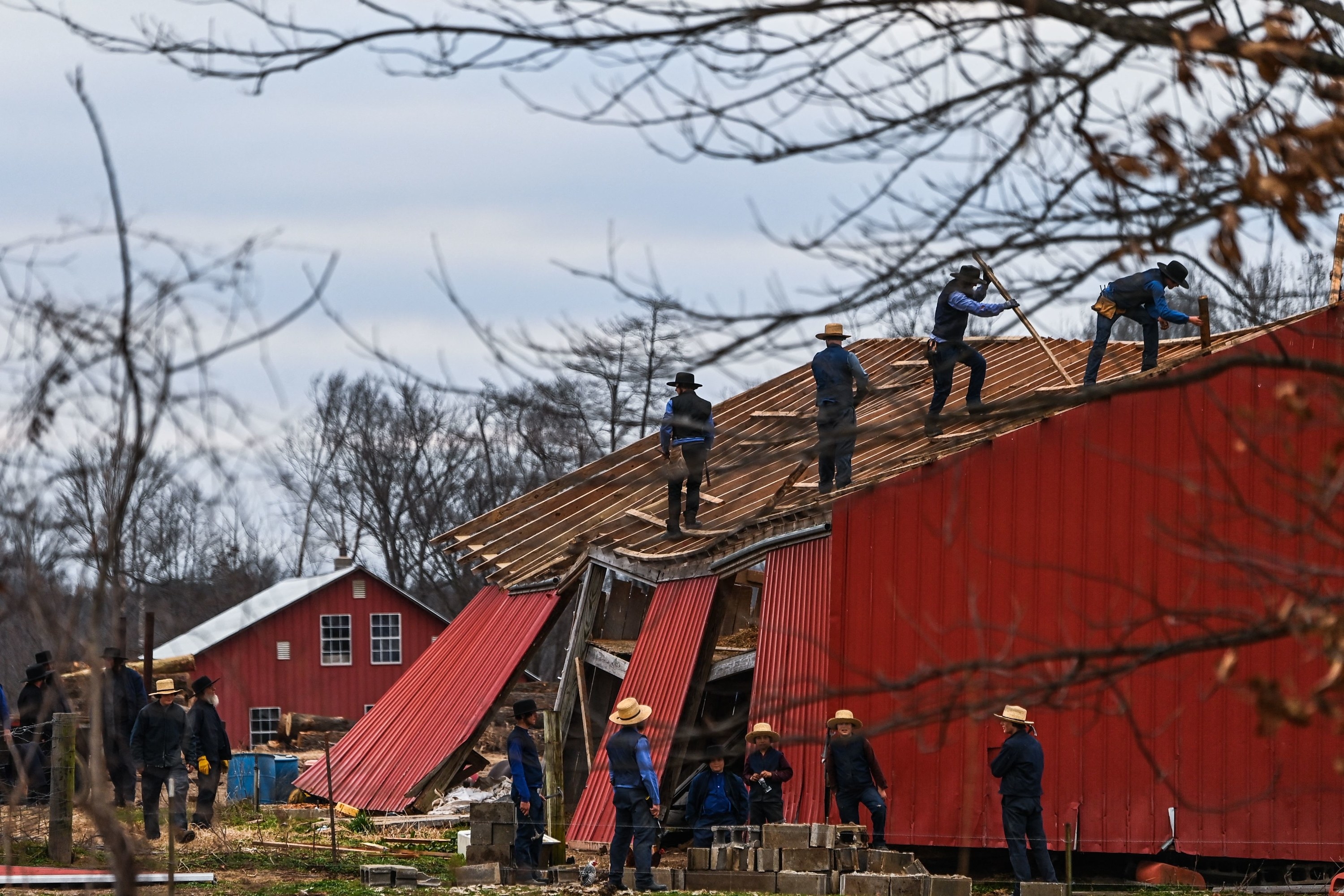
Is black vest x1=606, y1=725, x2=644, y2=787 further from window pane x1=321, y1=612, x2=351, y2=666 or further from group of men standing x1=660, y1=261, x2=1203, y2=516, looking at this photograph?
window pane x1=321, y1=612, x2=351, y2=666

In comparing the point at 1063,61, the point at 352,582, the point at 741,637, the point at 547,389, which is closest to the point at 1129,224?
the point at 1063,61

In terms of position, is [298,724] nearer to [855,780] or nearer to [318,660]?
[318,660]

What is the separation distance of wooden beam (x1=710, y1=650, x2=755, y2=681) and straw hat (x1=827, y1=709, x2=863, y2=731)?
1.56 metres

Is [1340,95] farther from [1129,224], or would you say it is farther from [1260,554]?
[1260,554]

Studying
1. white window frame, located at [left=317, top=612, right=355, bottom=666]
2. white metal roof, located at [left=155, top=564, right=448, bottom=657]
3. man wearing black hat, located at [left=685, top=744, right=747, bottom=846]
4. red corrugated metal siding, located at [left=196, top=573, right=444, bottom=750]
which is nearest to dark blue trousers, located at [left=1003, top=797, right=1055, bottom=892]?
man wearing black hat, located at [left=685, top=744, right=747, bottom=846]

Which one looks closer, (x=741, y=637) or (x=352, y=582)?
(x=741, y=637)

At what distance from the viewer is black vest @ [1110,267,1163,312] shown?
10.9m

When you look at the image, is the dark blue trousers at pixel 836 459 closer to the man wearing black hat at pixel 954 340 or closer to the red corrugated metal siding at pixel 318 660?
the man wearing black hat at pixel 954 340

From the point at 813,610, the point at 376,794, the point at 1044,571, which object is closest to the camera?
the point at 1044,571

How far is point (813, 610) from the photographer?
14953mm

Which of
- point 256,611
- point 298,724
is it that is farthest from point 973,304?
point 256,611

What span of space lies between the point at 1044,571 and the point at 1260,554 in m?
8.64

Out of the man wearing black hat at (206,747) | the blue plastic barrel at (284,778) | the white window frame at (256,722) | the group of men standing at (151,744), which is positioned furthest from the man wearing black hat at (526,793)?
the white window frame at (256,722)

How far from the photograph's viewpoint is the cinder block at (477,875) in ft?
43.8
